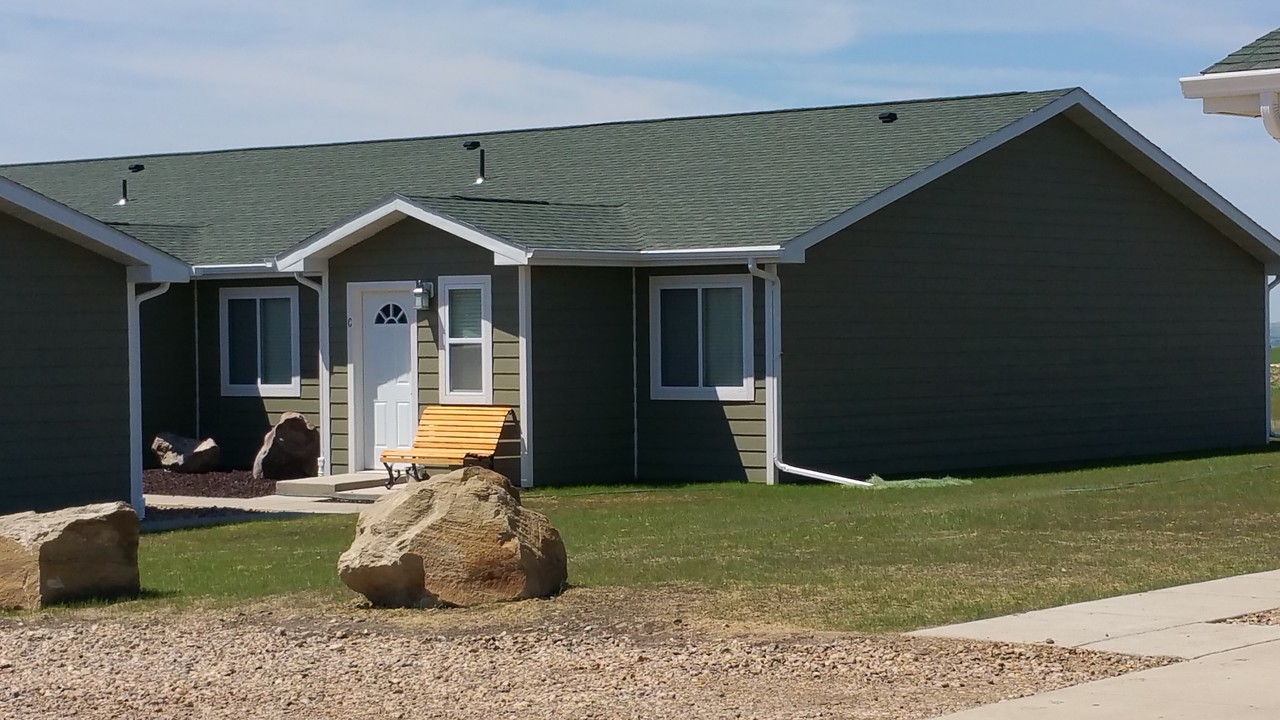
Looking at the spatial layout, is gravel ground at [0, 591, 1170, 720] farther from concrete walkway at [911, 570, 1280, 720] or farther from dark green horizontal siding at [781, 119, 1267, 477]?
dark green horizontal siding at [781, 119, 1267, 477]

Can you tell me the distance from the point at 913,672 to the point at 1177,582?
355 centimetres

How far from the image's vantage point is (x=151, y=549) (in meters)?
15.2

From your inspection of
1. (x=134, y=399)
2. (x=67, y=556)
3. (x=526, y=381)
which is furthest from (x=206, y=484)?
(x=67, y=556)

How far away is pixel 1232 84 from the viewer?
9.93 meters

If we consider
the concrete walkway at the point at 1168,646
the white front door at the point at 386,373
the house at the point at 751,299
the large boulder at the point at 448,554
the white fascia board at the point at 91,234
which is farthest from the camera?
the white front door at the point at 386,373

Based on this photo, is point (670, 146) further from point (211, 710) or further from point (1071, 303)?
point (211, 710)

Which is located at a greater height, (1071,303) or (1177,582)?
(1071,303)

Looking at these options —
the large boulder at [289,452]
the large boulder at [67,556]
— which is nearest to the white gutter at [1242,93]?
the large boulder at [67,556]

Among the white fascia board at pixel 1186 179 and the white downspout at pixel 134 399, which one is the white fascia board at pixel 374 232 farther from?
the white fascia board at pixel 1186 179

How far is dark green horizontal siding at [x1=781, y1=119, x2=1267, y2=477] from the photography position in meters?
21.2

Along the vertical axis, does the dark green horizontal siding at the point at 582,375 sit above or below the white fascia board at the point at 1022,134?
below

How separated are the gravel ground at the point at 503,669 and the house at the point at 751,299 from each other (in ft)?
32.3

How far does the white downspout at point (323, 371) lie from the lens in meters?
22.1

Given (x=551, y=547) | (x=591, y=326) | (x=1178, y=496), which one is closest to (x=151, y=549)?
(x=551, y=547)
